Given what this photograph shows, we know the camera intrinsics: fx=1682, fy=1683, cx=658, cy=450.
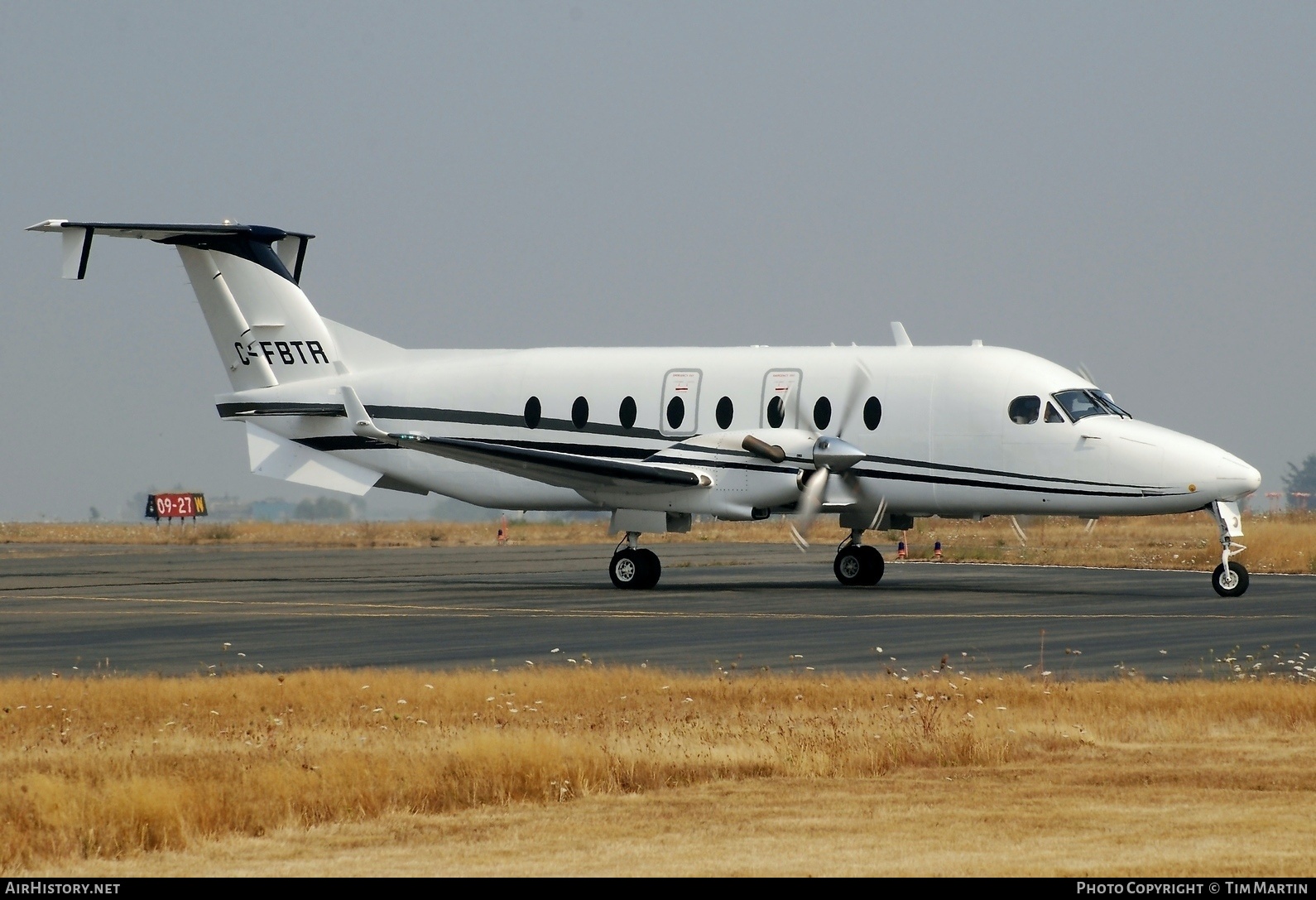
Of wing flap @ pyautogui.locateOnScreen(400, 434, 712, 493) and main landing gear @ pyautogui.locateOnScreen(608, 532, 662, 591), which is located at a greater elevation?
wing flap @ pyautogui.locateOnScreen(400, 434, 712, 493)

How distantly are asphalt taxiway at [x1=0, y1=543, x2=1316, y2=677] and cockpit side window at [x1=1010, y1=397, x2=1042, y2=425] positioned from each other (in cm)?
312

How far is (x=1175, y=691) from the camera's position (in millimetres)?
15602

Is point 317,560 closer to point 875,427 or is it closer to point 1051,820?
point 875,427

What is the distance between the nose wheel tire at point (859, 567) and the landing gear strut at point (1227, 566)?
6.80 metres

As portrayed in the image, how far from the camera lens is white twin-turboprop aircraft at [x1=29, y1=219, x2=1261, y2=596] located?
96.8 ft

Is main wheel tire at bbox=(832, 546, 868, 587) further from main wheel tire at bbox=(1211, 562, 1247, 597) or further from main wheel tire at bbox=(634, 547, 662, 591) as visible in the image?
main wheel tire at bbox=(1211, 562, 1247, 597)

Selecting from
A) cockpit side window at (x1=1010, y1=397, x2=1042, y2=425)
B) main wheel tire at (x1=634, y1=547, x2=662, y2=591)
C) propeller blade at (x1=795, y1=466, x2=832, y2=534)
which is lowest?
main wheel tire at (x1=634, y1=547, x2=662, y2=591)

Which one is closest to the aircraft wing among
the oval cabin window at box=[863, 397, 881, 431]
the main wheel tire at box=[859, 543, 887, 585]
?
the oval cabin window at box=[863, 397, 881, 431]

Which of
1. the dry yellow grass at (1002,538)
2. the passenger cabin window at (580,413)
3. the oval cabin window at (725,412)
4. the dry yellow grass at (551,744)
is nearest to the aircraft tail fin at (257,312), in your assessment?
the passenger cabin window at (580,413)

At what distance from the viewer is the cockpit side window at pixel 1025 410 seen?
29734 mm

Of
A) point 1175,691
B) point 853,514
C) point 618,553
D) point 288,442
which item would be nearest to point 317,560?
point 288,442

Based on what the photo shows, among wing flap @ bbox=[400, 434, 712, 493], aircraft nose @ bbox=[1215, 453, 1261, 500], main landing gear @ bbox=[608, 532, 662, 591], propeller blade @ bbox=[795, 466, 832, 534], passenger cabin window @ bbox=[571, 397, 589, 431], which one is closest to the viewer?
aircraft nose @ bbox=[1215, 453, 1261, 500]

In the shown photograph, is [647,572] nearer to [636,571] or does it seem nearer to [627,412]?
[636,571]

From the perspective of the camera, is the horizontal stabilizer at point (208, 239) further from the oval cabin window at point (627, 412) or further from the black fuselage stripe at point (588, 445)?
the oval cabin window at point (627, 412)
